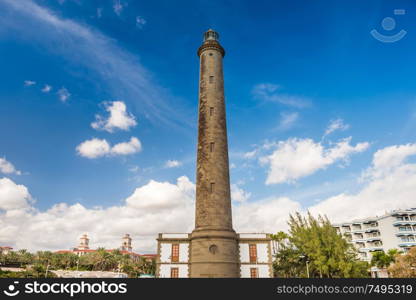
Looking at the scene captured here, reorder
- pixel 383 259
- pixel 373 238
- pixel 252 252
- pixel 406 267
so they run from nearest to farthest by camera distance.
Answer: pixel 252 252, pixel 406 267, pixel 383 259, pixel 373 238

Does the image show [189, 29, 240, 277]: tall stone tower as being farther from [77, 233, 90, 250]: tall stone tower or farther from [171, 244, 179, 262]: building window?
[77, 233, 90, 250]: tall stone tower

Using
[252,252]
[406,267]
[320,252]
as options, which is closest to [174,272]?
[252,252]

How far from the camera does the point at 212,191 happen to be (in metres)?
28.5

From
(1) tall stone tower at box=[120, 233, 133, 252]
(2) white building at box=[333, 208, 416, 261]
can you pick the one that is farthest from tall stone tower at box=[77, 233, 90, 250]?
(2) white building at box=[333, 208, 416, 261]

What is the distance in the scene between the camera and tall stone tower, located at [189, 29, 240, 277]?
2681 cm

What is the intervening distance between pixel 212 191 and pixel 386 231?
60.8 meters

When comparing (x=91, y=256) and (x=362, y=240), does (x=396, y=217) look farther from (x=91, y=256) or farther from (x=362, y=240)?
(x=91, y=256)

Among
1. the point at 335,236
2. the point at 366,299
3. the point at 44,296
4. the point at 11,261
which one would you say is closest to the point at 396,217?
the point at 335,236

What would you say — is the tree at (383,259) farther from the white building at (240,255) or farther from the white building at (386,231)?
the white building at (240,255)

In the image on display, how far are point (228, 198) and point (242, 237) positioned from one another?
4709mm

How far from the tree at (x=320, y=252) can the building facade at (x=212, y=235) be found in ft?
16.1

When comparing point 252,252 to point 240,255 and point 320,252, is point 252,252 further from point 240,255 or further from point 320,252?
point 320,252

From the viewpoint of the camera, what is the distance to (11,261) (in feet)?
272

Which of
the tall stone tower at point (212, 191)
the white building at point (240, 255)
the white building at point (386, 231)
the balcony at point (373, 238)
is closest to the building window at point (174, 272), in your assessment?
the white building at point (240, 255)
